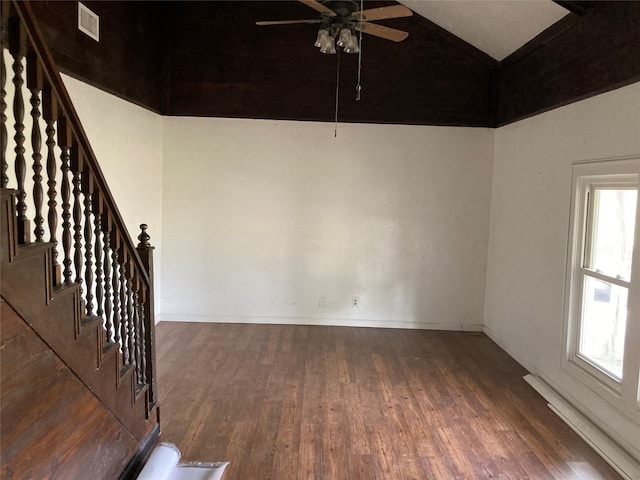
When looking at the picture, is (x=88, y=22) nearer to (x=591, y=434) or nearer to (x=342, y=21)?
(x=342, y=21)

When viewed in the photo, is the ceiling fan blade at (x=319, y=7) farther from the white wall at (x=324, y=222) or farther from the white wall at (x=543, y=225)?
the white wall at (x=324, y=222)

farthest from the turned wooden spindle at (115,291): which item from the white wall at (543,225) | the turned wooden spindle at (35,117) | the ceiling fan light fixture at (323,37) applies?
the white wall at (543,225)

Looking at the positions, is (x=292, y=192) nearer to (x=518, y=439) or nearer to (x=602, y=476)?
(x=518, y=439)

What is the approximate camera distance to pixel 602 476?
2.65 meters

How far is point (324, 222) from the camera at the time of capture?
5273mm

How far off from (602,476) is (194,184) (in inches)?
178

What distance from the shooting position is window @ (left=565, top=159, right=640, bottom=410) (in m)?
2.87

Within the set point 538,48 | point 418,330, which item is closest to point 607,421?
point 418,330

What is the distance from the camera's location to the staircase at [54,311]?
1.55 metres

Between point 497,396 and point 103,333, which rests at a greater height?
point 103,333

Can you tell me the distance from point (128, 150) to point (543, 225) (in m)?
3.89

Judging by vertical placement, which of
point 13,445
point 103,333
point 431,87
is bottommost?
point 13,445

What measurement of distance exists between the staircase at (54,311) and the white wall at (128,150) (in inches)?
62.7

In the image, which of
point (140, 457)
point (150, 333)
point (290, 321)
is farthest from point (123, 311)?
point (290, 321)
